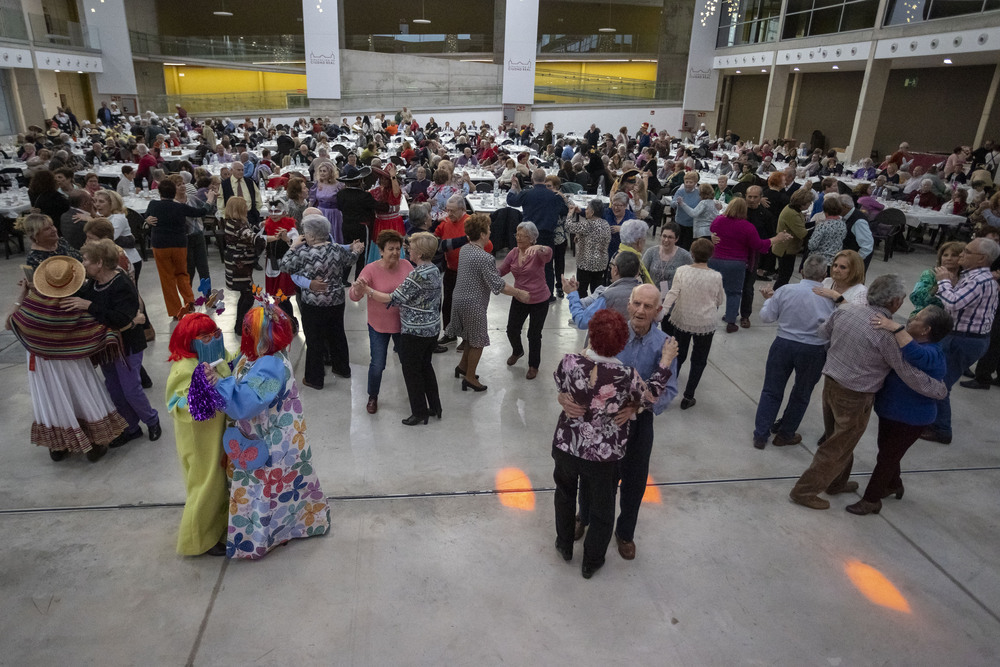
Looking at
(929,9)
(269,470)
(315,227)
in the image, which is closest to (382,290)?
(315,227)

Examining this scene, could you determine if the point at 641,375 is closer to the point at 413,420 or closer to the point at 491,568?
the point at 491,568

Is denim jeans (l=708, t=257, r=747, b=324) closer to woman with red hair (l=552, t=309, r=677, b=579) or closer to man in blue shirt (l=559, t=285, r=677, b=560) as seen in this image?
man in blue shirt (l=559, t=285, r=677, b=560)

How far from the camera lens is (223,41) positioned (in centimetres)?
2853

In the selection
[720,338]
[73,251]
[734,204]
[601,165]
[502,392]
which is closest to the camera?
[73,251]

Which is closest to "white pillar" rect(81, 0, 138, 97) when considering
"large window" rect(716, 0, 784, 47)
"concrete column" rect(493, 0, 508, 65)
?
"concrete column" rect(493, 0, 508, 65)

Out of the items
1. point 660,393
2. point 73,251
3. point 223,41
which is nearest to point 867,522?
point 660,393

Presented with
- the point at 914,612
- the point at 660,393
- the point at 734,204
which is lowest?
the point at 914,612

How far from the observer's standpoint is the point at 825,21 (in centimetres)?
2139

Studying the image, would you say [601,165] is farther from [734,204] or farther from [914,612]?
[914,612]

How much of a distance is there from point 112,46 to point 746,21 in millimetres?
26673

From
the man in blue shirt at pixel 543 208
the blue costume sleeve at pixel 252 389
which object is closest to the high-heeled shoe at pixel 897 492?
the man in blue shirt at pixel 543 208

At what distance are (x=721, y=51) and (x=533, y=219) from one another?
84.2 feet

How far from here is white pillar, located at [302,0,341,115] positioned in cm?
2570

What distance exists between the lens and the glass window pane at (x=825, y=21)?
20.8 meters
